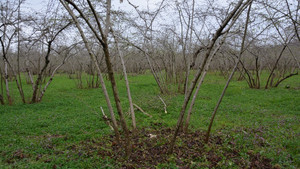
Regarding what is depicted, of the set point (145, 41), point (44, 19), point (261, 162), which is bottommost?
point (261, 162)

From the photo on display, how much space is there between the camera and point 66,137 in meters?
4.39

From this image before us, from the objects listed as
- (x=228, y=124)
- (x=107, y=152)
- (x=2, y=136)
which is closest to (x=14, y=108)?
(x=2, y=136)

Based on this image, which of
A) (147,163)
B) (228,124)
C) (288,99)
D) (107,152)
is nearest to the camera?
(147,163)

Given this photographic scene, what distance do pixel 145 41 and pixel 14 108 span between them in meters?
5.59

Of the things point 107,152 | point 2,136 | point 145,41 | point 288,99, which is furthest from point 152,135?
point 288,99

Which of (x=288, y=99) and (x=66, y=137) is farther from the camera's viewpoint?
(x=288, y=99)

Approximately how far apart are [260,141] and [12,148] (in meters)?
4.63

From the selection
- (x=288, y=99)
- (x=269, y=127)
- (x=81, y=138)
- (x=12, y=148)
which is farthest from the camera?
(x=288, y=99)

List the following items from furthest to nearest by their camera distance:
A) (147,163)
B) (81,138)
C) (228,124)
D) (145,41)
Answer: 1. (145,41)
2. (228,124)
3. (81,138)
4. (147,163)

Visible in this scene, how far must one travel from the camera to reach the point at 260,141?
13.1 feet

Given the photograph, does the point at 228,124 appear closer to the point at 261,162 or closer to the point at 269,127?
the point at 269,127

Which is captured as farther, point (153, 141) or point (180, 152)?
point (153, 141)

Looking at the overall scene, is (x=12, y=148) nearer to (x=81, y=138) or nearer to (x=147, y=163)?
(x=81, y=138)

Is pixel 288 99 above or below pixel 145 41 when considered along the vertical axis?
below
